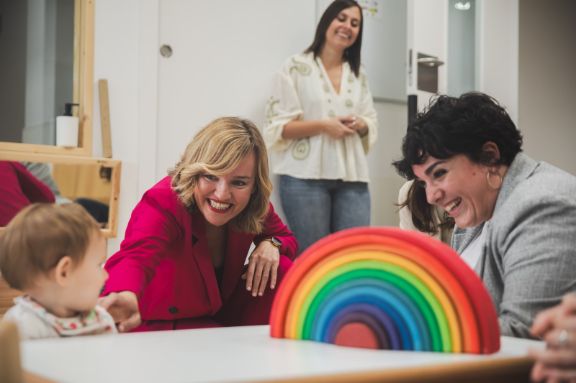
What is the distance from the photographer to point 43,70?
3.02m

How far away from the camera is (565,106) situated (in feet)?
15.8

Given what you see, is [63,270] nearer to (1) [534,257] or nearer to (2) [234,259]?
(1) [534,257]

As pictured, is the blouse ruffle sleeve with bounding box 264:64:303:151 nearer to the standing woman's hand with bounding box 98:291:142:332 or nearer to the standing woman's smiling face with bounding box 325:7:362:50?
the standing woman's smiling face with bounding box 325:7:362:50

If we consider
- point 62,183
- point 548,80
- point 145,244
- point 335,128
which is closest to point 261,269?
point 145,244

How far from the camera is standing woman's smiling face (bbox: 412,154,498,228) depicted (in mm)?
1500

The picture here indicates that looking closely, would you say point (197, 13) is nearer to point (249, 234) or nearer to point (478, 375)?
point (249, 234)

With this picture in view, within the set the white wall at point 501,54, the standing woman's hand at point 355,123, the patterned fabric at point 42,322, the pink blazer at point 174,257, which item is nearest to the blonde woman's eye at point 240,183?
the pink blazer at point 174,257

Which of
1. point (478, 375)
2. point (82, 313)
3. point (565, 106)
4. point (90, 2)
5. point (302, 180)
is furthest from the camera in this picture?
point (565, 106)

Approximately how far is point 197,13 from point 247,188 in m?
1.83

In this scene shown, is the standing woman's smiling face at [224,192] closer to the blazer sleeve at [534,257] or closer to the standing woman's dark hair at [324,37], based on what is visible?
the blazer sleeve at [534,257]

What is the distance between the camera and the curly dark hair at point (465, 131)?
1.48 m

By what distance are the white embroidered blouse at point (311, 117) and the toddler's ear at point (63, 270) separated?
2.33 meters

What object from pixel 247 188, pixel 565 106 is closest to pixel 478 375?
pixel 247 188

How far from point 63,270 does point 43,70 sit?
2184mm
